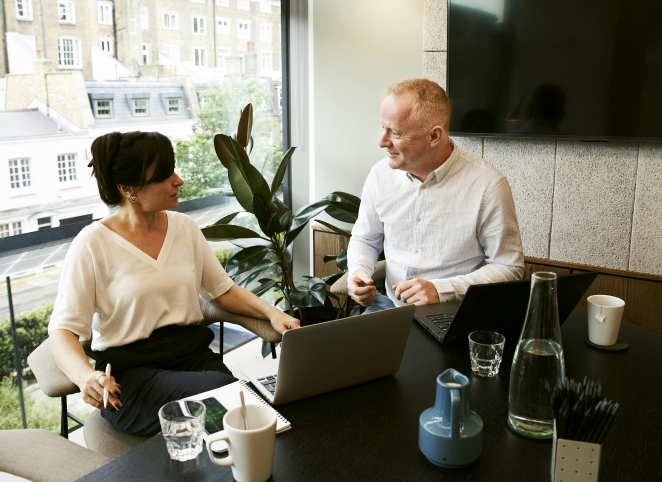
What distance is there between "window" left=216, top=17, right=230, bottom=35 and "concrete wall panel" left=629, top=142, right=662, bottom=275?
89.2 inches

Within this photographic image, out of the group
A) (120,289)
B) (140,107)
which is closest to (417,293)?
A: (120,289)

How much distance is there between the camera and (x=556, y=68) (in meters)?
2.57

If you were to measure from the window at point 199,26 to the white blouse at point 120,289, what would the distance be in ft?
5.23

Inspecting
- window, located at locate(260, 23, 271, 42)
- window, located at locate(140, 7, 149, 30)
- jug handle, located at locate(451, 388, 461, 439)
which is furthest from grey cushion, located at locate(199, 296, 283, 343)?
window, located at locate(260, 23, 271, 42)

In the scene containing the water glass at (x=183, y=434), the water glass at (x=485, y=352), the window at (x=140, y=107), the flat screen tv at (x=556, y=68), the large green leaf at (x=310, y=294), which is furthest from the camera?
the window at (x=140, y=107)

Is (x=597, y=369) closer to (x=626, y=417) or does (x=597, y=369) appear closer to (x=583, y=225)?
(x=626, y=417)

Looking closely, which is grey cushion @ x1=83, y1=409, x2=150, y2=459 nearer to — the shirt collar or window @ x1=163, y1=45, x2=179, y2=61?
the shirt collar

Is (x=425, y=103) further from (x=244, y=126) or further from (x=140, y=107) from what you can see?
(x=140, y=107)

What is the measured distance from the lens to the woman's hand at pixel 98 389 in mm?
1348

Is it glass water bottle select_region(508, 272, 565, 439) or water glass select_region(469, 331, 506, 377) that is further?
water glass select_region(469, 331, 506, 377)

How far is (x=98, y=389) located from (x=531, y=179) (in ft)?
7.32

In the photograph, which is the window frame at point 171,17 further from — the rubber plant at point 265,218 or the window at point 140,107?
the rubber plant at point 265,218

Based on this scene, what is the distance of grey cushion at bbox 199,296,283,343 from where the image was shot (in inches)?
70.9

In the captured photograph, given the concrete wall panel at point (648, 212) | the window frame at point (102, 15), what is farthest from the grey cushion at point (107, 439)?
the concrete wall panel at point (648, 212)
